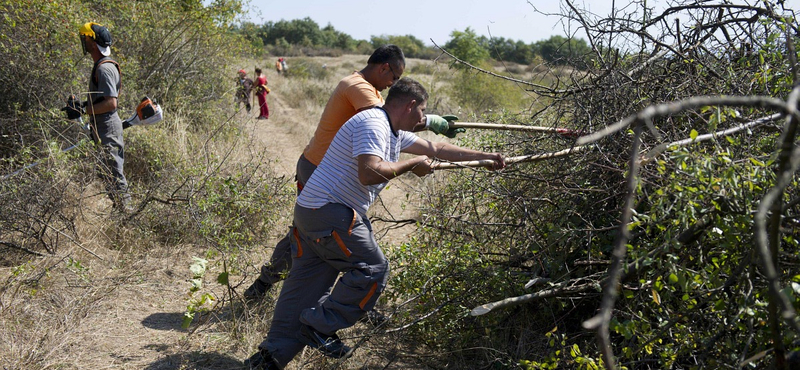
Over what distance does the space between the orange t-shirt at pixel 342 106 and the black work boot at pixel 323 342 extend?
3.83 feet

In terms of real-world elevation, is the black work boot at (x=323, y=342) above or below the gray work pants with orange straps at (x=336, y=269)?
below

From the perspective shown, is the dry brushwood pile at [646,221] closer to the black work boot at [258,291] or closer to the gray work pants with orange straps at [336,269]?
the gray work pants with orange straps at [336,269]

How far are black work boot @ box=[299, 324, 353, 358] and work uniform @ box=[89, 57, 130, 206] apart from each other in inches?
106

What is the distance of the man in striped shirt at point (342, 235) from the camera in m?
2.96

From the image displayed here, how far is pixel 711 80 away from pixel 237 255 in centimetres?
313

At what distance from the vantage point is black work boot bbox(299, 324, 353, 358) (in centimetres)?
304

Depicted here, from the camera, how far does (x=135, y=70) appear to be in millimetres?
7777

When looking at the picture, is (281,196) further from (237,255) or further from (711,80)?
(711,80)

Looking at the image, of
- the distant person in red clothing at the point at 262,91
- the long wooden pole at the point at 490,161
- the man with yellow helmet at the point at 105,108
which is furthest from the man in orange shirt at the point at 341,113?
the distant person in red clothing at the point at 262,91

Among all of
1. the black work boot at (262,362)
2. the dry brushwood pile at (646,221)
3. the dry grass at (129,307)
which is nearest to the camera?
the dry brushwood pile at (646,221)

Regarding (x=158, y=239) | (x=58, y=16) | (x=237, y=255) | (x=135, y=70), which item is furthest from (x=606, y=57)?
(x=135, y=70)

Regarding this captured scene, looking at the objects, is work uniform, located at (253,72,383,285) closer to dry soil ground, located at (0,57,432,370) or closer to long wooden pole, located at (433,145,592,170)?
dry soil ground, located at (0,57,432,370)

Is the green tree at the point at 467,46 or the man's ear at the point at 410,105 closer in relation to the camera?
the man's ear at the point at 410,105

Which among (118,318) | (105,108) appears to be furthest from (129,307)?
(105,108)
